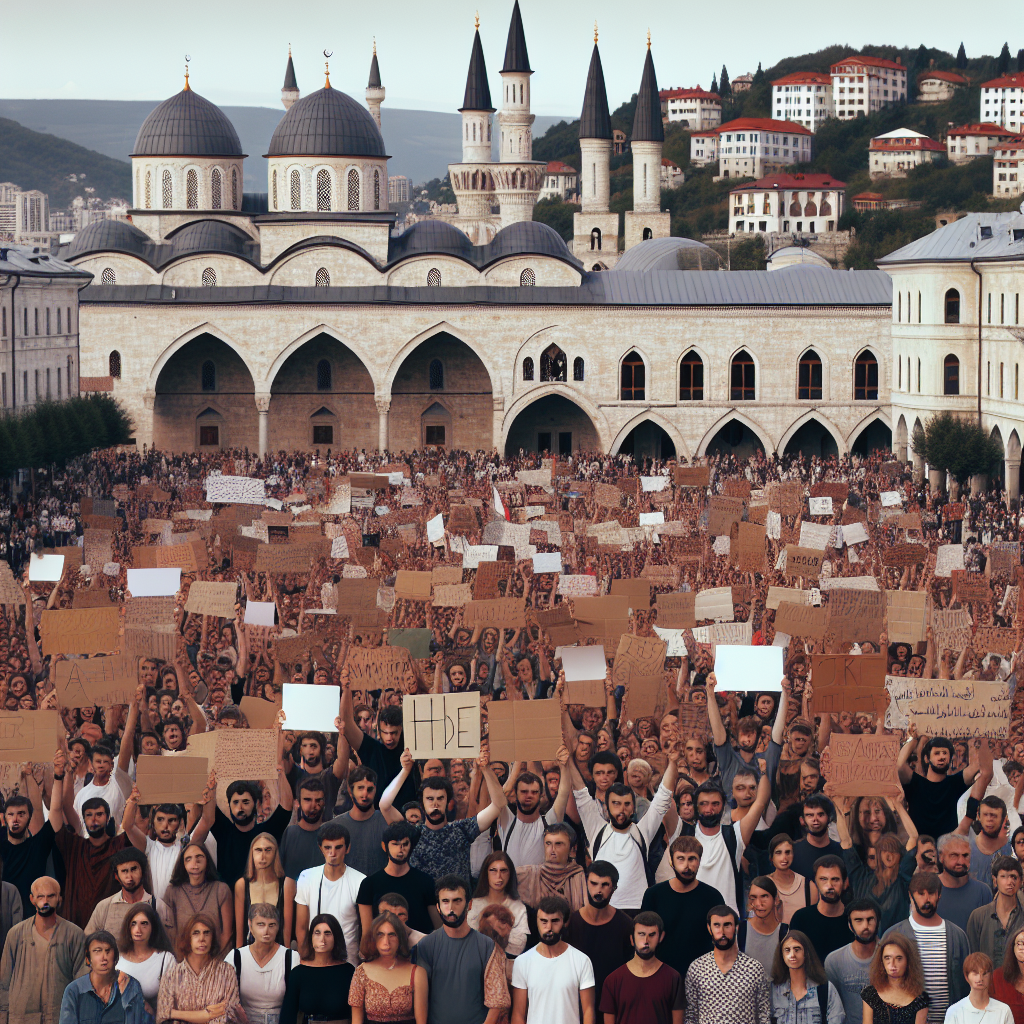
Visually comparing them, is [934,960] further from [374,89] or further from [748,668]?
[374,89]

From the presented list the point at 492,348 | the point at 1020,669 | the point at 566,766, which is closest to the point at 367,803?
the point at 566,766

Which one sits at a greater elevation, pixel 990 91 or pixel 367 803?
pixel 990 91

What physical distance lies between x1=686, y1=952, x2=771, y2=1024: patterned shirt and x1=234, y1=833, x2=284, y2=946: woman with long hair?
1.93m

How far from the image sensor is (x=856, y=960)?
8.33 meters

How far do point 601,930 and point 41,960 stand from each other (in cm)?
246

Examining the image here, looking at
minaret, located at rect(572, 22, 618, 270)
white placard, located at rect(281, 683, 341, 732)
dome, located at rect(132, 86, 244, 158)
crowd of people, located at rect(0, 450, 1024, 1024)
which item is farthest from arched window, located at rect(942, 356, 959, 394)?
white placard, located at rect(281, 683, 341, 732)

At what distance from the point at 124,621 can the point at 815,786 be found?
762 centimetres

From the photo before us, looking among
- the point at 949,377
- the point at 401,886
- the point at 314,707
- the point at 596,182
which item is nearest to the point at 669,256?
the point at 596,182

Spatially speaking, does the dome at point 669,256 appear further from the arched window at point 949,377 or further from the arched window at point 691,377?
the arched window at point 949,377

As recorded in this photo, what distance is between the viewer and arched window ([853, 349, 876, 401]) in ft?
173

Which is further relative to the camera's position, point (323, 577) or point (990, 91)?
point (990, 91)

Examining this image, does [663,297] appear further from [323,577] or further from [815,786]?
[815,786]

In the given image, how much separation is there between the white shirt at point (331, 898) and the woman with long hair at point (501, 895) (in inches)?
22.2

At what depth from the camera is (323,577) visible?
68.9 ft
